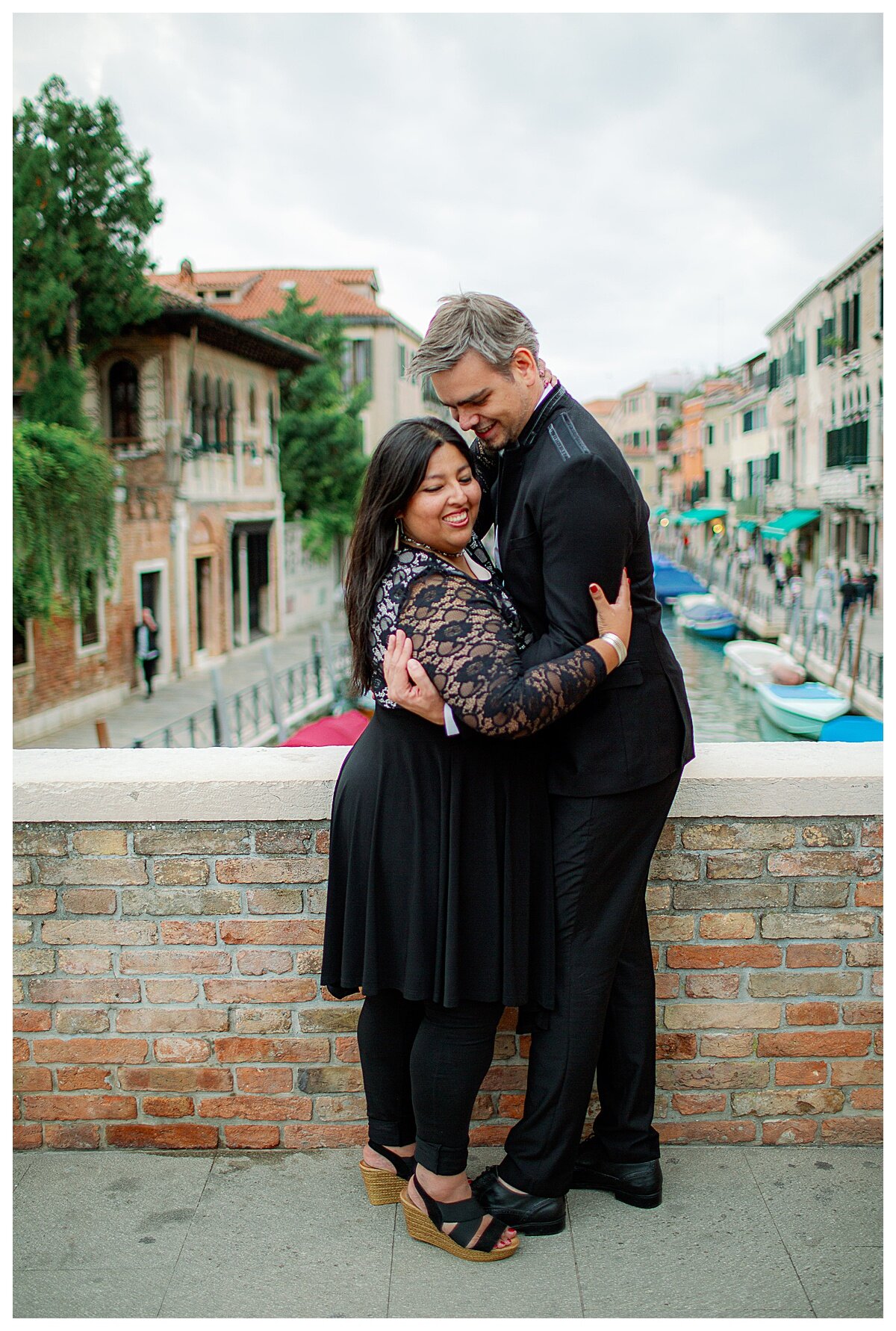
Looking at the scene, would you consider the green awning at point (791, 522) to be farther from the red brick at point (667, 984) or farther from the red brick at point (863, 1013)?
the red brick at point (667, 984)

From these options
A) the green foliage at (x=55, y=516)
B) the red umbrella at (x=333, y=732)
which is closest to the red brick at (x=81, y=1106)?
the red umbrella at (x=333, y=732)

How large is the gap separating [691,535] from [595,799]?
64687mm

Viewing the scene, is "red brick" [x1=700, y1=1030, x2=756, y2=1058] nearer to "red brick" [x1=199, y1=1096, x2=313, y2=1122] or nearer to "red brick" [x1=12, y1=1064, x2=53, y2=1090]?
"red brick" [x1=199, y1=1096, x2=313, y2=1122]

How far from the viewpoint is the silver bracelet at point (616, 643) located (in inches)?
70.4

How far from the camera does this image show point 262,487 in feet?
77.3

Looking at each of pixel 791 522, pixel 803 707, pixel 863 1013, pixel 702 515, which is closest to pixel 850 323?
pixel 791 522

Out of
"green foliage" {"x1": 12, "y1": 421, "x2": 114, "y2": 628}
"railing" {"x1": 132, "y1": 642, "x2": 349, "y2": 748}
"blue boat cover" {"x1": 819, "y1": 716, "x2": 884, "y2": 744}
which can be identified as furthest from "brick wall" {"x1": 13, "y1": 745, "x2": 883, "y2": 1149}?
"green foliage" {"x1": 12, "y1": 421, "x2": 114, "y2": 628}

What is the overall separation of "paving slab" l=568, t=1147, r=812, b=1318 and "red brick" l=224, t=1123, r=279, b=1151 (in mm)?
634

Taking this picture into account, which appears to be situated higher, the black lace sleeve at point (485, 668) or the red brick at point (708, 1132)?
the black lace sleeve at point (485, 668)

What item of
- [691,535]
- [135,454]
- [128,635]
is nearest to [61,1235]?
[128,635]

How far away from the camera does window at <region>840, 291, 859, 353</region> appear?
29984 millimetres

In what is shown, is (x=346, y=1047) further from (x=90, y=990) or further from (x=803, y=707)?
(x=803, y=707)

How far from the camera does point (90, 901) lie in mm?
2248

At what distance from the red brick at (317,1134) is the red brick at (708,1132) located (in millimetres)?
410
